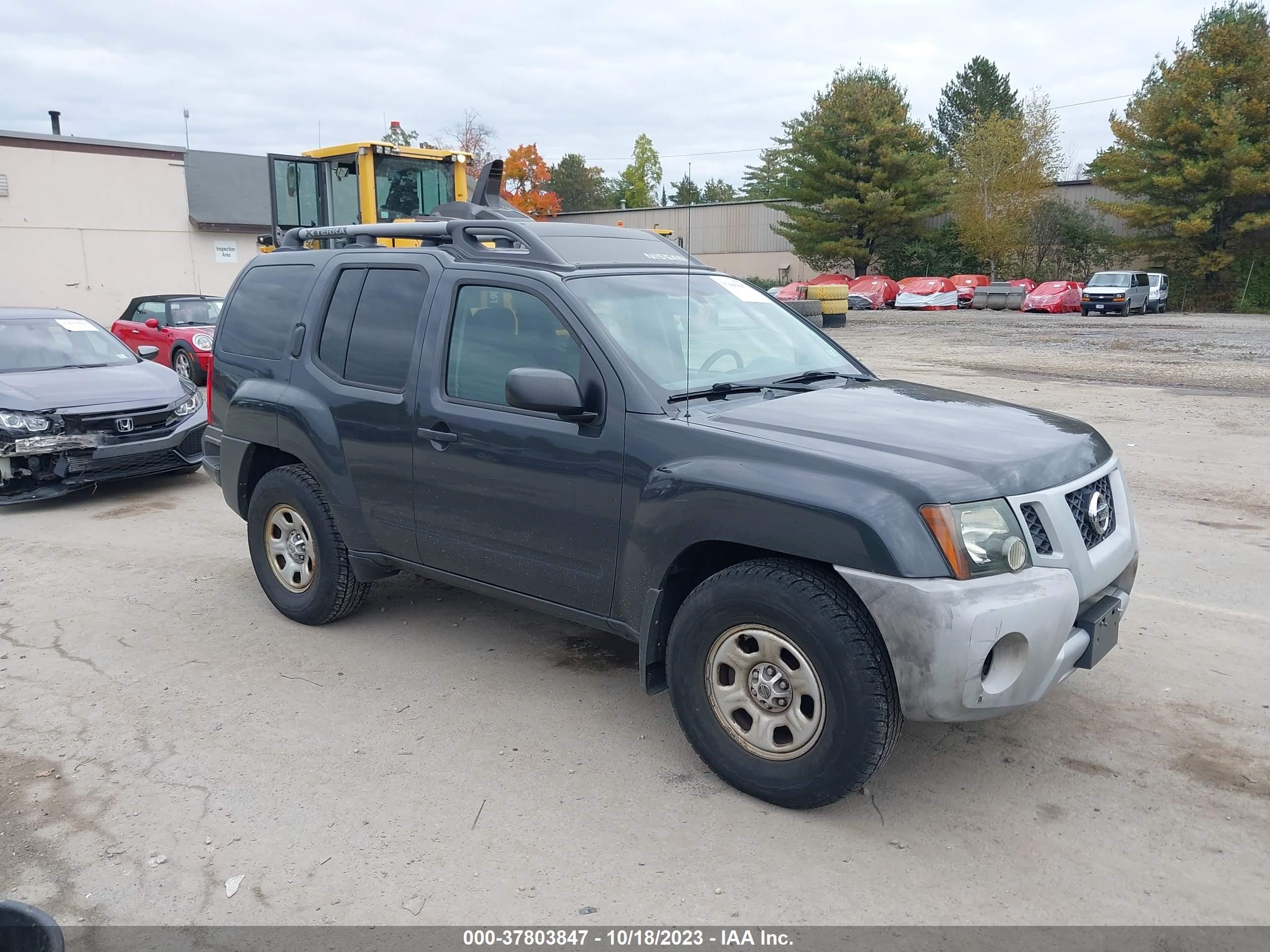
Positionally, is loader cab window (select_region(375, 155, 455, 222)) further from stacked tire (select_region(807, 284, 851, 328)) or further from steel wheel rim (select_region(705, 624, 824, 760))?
stacked tire (select_region(807, 284, 851, 328))

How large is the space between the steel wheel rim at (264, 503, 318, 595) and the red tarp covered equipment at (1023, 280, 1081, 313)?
38.5 meters

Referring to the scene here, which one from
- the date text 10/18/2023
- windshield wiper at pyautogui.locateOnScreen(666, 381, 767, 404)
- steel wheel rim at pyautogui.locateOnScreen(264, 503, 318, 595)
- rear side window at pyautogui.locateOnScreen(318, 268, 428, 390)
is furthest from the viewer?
steel wheel rim at pyautogui.locateOnScreen(264, 503, 318, 595)

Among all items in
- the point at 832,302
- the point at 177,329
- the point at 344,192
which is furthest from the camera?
the point at 832,302

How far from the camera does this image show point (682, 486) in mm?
3668

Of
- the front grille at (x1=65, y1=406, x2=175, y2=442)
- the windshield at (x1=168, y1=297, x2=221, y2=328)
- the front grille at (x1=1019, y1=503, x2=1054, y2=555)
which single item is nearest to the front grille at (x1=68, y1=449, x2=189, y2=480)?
the front grille at (x1=65, y1=406, x2=175, y2=442)

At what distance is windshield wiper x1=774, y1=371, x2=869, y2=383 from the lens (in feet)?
14.7

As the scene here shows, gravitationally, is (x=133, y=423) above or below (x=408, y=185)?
below

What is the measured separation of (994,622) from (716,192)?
76.3 metres

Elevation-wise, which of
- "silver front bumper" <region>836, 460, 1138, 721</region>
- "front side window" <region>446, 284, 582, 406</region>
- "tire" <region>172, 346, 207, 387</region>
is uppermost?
"front side window" <region>446, 284, 582, 406</region>

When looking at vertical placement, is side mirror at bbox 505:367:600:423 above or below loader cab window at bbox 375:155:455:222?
below

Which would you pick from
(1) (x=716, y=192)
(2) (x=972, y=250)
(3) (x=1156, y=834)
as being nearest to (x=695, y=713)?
(3) (x=1156, y=834)

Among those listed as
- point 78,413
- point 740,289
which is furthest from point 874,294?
point 740,289

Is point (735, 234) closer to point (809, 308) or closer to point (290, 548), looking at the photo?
point (809, 308)

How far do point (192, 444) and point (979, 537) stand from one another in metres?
7.93
